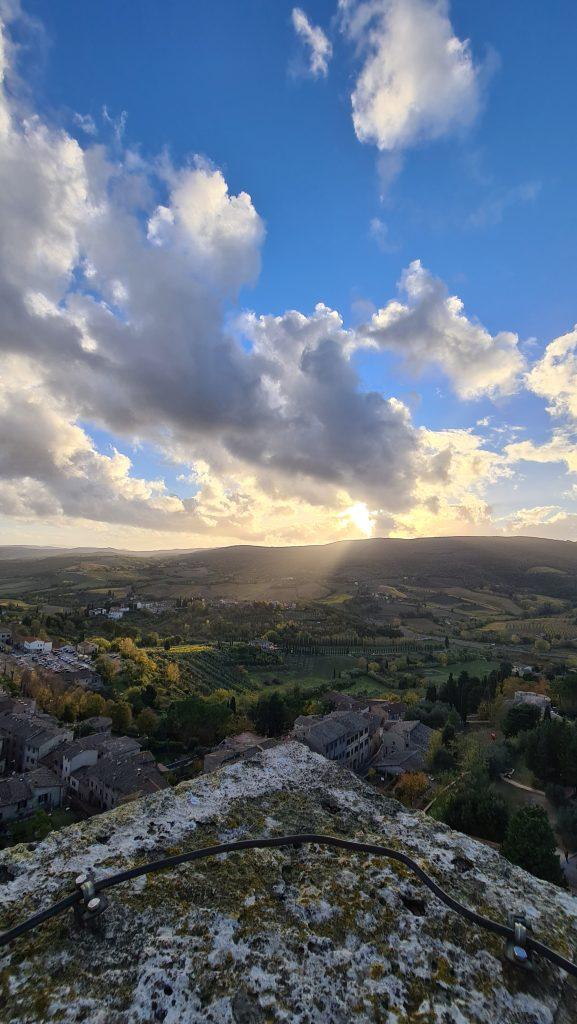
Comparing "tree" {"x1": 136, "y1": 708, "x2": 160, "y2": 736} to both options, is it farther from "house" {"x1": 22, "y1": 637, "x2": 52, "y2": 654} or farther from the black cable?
the black cable

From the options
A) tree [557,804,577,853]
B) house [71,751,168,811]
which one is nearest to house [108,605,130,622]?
house [71,751,168,811]

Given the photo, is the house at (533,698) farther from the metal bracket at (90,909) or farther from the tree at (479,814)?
the metal bracket at (90,909)

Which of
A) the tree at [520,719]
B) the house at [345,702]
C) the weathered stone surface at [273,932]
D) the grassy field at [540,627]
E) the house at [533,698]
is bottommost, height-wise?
the grassy field at [540,627]

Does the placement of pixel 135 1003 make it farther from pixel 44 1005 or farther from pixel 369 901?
pixel 369 901

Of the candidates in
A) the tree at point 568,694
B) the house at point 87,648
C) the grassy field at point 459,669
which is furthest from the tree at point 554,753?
the house at point 87,648

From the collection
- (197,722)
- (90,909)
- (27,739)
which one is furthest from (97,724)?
(90,909)

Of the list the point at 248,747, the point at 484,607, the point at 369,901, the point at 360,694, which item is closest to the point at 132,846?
the point at 369,901

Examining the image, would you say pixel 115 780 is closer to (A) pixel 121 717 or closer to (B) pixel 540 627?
(A) pixel 121 717
